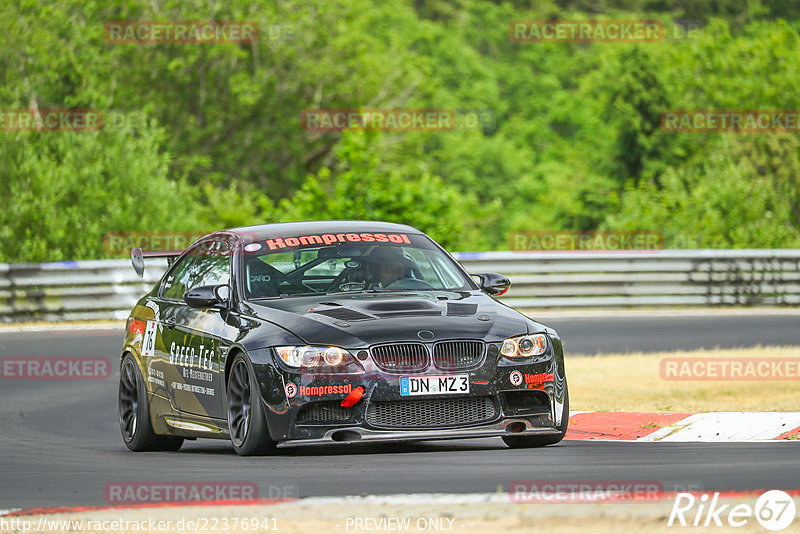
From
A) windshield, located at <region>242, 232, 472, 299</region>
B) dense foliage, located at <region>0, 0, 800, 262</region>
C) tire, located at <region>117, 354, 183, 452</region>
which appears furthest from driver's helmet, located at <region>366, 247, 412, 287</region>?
dense foliage, located at <region>0, 0, 800, 262</region>

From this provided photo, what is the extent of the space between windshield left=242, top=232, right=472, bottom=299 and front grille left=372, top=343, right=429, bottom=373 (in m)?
1.08

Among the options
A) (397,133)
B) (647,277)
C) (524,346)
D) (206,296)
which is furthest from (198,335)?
(397,133)

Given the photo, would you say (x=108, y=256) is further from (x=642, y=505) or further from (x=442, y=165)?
(x=442, y=165)

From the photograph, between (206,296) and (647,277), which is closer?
(206,296)

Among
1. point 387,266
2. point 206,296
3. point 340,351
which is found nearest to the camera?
point 340,351

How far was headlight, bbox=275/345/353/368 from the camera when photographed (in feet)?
28.3

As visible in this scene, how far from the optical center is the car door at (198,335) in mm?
9414

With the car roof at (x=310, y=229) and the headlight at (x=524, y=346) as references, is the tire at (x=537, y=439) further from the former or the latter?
the car roof at (x=310, y=229)

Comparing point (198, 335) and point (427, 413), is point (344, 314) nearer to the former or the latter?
point (427, 413)

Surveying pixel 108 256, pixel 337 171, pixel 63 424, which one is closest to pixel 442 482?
pixel 63 424

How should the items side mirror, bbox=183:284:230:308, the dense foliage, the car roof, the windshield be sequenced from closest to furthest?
side mirror, bbox=183:284:230:308
the windshield
the car roof
the dense foliage

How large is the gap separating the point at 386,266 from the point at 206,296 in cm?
118

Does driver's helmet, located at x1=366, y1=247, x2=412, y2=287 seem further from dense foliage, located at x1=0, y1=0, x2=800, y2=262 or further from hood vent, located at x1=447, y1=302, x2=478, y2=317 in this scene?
dense foliage, located at x1=0, y1=0, x2=800, y2=262

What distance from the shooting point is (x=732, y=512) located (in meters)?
6.20
